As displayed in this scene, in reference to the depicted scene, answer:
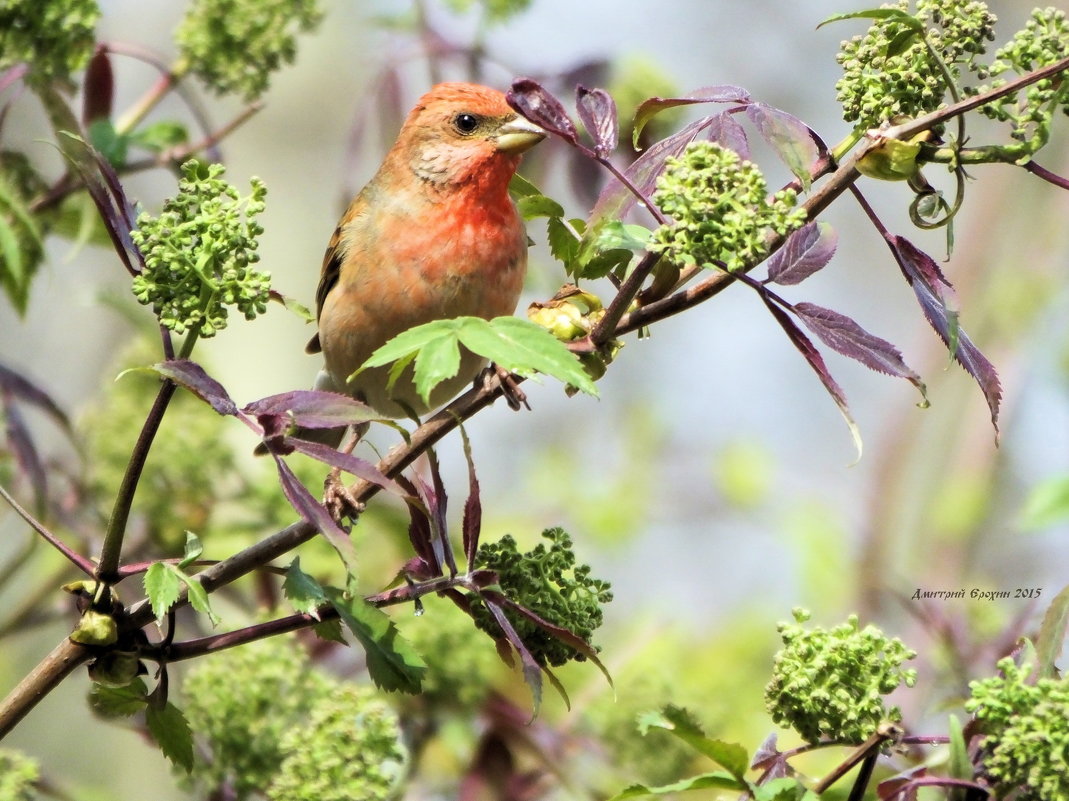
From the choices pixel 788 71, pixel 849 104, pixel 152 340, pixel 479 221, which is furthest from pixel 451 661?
pixel 788 71

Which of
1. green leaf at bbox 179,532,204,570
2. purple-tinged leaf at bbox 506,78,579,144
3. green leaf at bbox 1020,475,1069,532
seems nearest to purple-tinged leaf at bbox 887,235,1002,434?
purple-tinged leaf at bbox 506,78,579,144

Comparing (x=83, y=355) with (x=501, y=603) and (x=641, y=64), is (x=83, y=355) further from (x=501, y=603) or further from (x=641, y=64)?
(x=501, y=603)

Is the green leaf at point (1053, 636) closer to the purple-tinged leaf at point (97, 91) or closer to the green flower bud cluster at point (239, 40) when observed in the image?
the green flower bud cluster at point (239, 40)

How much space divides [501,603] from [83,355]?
8.69 metres

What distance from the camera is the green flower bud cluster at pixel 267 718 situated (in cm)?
282

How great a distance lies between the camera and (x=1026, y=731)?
1.88m

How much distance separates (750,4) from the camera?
551 inches

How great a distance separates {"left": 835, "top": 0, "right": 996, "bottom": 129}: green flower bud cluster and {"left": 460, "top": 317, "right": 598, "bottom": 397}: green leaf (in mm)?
656

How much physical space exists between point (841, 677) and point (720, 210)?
79 cm

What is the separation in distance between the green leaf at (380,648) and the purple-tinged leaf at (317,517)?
24 cm

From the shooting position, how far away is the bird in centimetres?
418

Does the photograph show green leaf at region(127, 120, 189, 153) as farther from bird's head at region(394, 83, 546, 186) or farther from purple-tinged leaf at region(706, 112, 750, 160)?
purple-tinged leaf at region(706, 112, 750, 160)

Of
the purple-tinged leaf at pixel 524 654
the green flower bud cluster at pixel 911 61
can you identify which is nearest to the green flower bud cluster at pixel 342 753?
the purple-tinged leaf at pixel 524 654

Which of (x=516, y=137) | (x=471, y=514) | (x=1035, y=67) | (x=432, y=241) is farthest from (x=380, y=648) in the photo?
(x=516, y=137)
